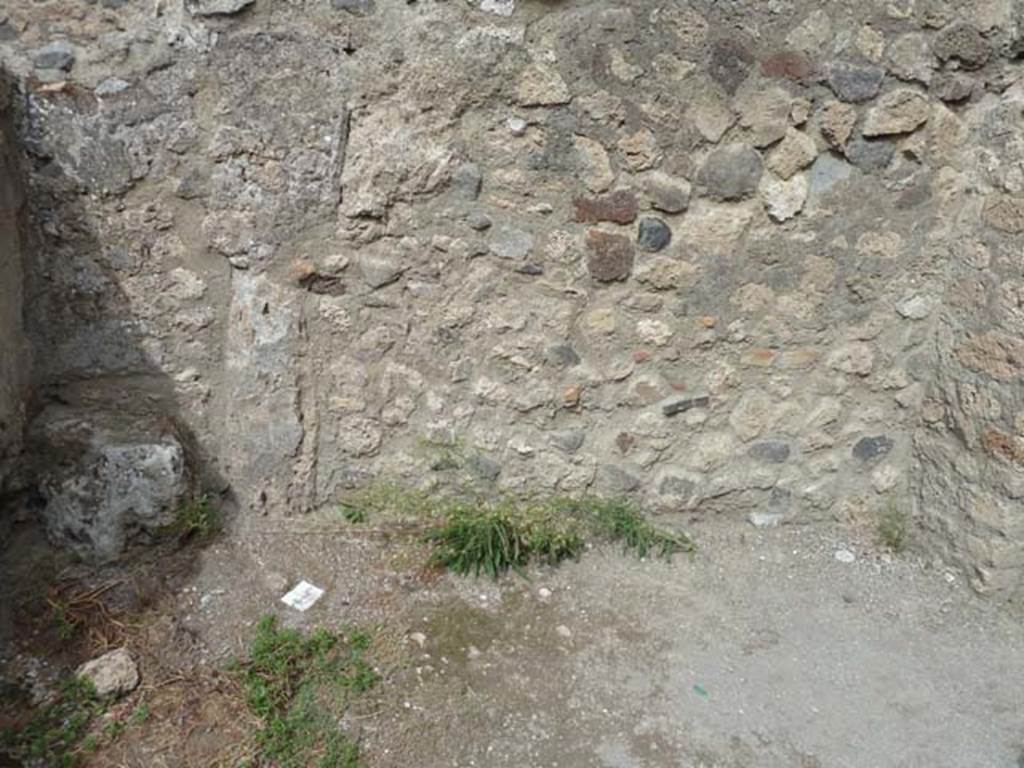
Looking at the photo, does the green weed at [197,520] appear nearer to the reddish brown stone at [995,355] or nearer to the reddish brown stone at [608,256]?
the reddish brown stone at [608,256]

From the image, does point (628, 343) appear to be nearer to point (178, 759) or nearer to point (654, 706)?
point (654, 706)

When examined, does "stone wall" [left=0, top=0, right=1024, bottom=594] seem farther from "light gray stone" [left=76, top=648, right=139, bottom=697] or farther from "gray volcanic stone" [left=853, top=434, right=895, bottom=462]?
"light gray stone" [left=76, top=648, right=139, bottom=697]

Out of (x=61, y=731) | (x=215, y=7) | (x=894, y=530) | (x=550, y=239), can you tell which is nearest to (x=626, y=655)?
(x=894, y=530)

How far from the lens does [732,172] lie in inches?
107

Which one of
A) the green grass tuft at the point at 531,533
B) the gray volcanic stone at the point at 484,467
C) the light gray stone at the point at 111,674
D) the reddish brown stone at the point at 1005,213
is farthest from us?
the gray volcanic stone at the point at 484,467

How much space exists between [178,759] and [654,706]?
48.9 inches

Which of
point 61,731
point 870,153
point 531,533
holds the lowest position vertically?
point 61,731

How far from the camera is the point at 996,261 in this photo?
A: 8.91 feet

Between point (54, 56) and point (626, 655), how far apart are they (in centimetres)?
228

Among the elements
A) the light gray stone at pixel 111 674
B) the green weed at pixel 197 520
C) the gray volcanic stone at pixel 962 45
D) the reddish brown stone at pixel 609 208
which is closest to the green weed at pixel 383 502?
the green weed at pixel 197 520

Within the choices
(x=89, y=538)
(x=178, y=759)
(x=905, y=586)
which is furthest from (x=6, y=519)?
(x=905, y=586)

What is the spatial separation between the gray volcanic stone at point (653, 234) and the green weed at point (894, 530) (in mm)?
1276

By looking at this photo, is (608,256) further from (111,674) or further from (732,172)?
(111,674)

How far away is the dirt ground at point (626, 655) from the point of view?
7.83ft
